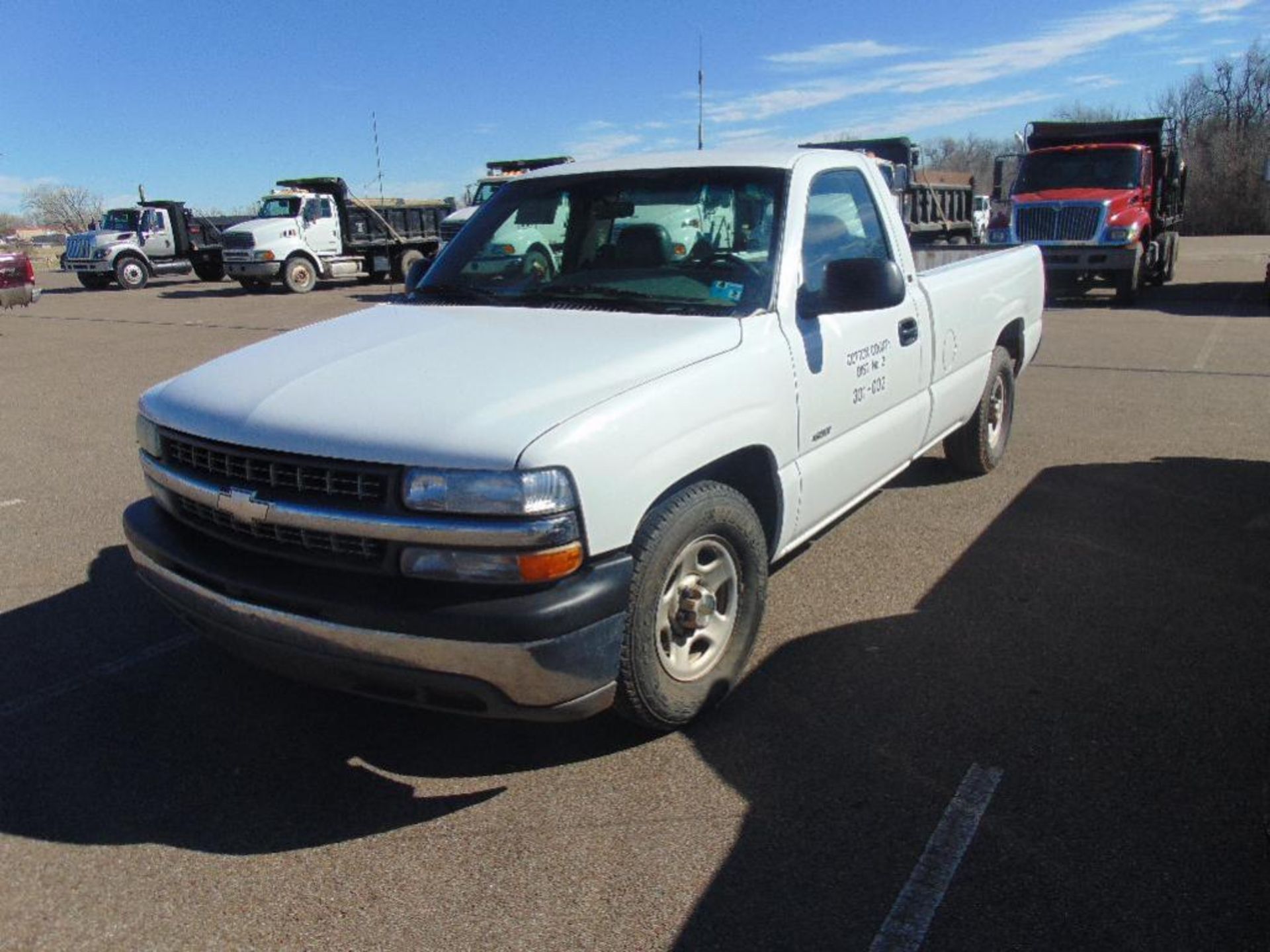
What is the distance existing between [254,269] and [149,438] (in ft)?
70.4

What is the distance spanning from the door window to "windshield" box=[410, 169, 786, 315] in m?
0.19

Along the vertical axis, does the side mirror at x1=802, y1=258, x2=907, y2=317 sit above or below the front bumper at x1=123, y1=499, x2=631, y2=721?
above

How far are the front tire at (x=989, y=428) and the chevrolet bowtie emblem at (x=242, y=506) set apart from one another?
431 centimetres

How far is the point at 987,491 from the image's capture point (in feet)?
19.6

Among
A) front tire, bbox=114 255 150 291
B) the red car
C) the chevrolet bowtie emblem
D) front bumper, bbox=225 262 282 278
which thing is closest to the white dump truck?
front bumper, bbox=225 262 282 278

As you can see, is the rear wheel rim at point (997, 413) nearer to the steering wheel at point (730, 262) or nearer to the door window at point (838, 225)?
the door window at point (838, 225)

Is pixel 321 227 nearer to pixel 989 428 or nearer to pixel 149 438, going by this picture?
pixel 989 428

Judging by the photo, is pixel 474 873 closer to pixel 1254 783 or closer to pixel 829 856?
pixel 829 856

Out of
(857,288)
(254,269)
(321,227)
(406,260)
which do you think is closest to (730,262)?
(857,288)

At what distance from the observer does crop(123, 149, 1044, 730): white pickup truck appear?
2.61 meters

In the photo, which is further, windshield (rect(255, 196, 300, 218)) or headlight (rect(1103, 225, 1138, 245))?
windshield (rect(255, 196, 300, 218))

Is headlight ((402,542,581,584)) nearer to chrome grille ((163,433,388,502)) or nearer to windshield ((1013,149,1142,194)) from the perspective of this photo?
chrome grille ((163,433,388,502))

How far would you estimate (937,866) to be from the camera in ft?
8.64

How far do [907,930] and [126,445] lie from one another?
280 inches
